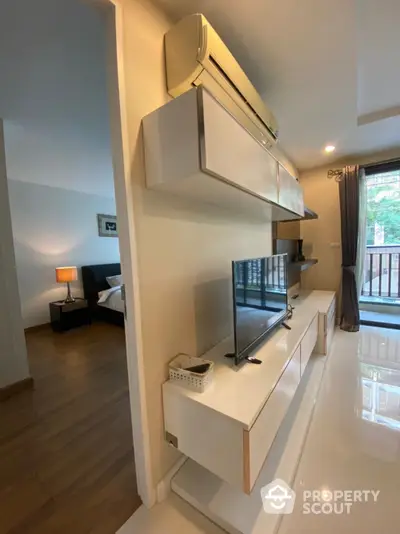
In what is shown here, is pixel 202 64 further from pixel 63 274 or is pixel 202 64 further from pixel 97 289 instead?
pixel 97 289

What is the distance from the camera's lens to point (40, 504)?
47.3 inches

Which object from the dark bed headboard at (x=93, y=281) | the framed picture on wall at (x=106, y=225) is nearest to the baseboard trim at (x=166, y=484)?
the dark bed headboard at (x=93, y=281)

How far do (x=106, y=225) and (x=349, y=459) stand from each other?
5113 mm

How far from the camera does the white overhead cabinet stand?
893 millimetres

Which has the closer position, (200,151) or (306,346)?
(200,151)

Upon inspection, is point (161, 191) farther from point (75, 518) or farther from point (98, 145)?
point (98, 145)

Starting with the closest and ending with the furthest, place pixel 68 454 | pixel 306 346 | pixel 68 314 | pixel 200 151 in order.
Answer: pixel 200 151
pixel 68 454
pixel 306 346
pixel 68 314

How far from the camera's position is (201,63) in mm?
1103

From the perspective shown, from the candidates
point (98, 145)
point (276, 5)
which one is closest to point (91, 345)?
point (98, 145)

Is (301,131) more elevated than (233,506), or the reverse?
(301,131)

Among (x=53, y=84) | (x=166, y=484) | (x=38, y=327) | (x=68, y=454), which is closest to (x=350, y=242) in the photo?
(x=166, y=484)

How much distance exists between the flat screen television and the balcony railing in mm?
3294

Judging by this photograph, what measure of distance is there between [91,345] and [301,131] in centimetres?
375

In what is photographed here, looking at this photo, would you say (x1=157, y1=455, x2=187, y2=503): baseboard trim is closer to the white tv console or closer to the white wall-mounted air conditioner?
the white tv console
